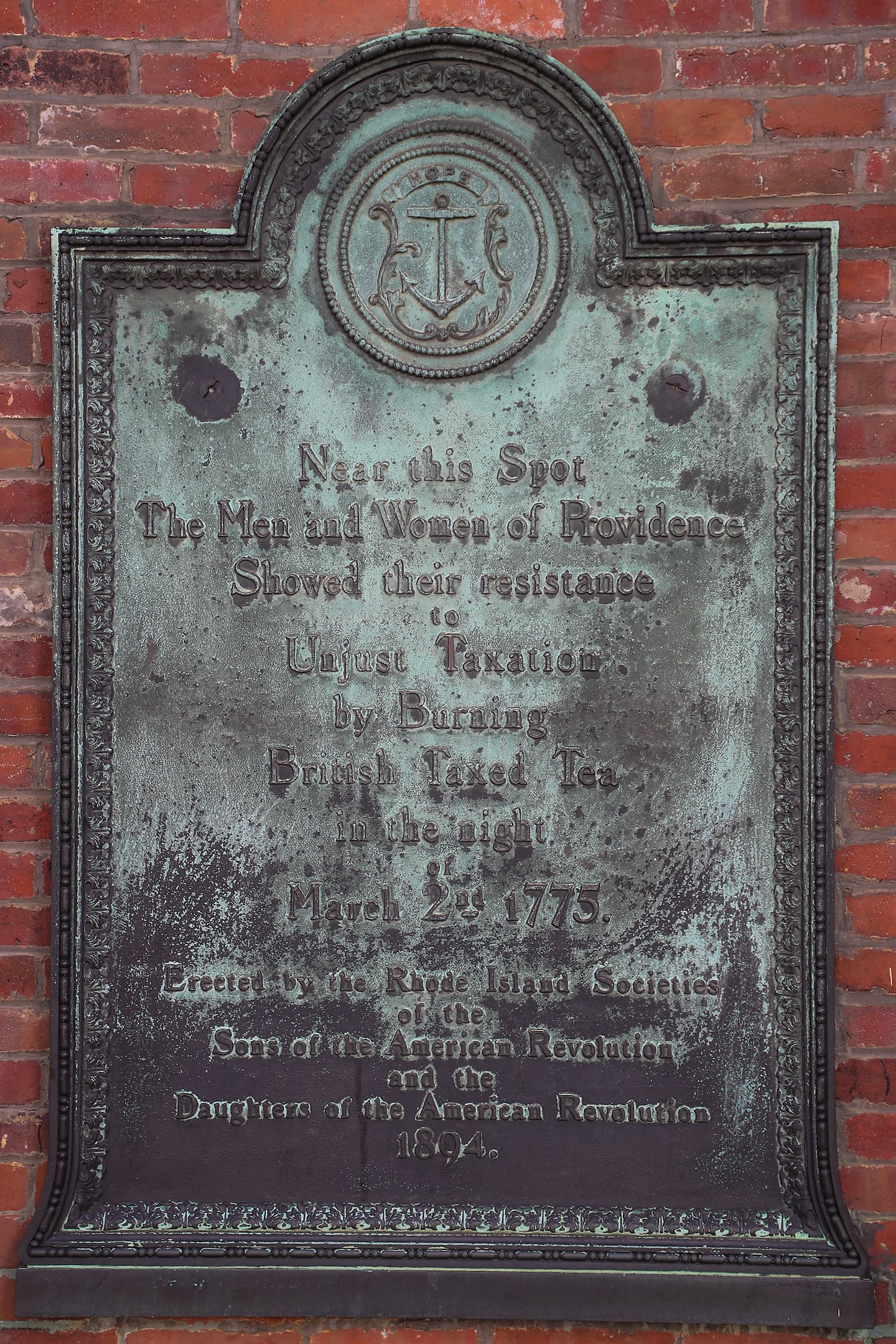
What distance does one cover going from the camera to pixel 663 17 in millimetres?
2037

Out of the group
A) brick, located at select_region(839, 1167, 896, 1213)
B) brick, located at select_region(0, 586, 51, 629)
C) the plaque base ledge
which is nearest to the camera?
the plaque base ledge

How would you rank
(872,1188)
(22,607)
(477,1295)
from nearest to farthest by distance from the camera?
(477,1295)
(872,1188)
(22,607)

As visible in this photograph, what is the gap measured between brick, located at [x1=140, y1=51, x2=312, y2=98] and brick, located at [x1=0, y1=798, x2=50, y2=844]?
A: 161cm

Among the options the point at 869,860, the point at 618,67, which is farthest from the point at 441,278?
the point at 869,860

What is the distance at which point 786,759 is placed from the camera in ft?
6.51

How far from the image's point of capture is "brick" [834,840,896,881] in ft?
6.64

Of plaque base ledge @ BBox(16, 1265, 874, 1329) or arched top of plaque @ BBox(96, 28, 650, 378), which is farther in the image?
arched top of plaque @ BBox(96, 28, 650, 378)

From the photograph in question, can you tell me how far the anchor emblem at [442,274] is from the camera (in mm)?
2002

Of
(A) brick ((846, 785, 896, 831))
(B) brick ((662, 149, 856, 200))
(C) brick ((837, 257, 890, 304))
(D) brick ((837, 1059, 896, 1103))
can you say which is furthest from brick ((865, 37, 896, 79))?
(D) brick ((837, 1059, 896, 1103))

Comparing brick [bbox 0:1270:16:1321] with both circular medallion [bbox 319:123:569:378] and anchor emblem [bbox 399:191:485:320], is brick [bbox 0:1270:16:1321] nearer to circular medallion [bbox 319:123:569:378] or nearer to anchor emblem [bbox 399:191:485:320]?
circular medallion [bbox 319:123:569:378]

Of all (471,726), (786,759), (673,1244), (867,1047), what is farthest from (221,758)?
(867,1047)

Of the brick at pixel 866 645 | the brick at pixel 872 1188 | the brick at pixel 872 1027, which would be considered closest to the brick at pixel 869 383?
the brick at pixel 866 645

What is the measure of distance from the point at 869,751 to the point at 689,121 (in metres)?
1.43

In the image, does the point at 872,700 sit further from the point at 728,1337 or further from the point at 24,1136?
the point at 24,1136
